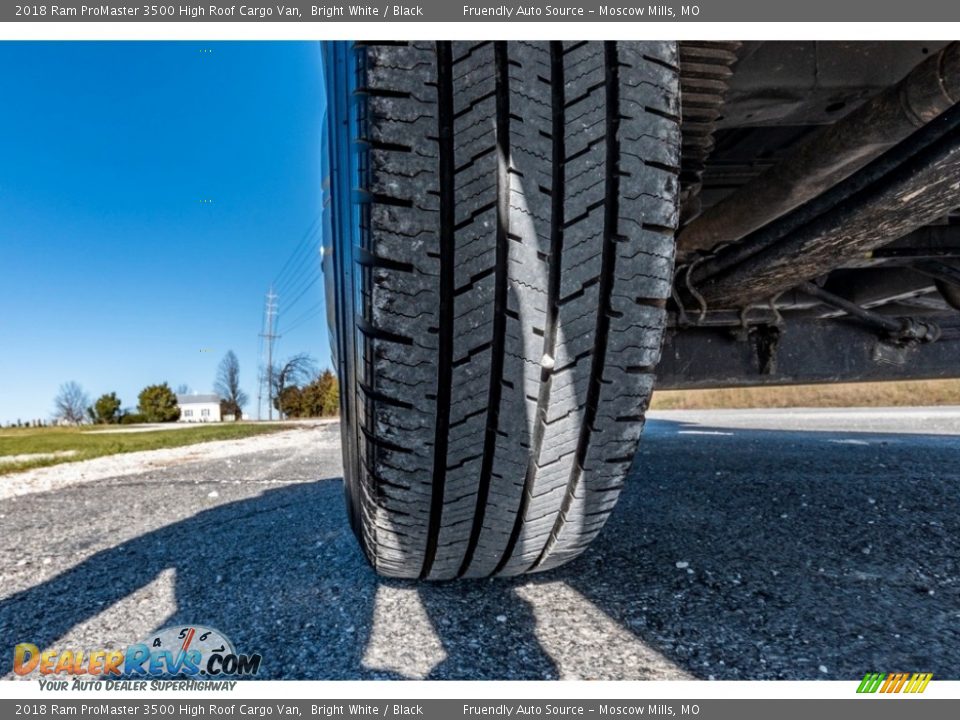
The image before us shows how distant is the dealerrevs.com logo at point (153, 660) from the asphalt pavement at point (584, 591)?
3 cm

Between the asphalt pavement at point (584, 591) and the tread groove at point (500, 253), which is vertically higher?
the tread groove at point (500, 253)

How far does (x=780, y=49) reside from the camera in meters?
1.04

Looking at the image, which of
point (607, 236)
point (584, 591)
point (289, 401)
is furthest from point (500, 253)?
point (289, 401)

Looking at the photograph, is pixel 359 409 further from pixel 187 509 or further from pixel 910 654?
pixel 187 509

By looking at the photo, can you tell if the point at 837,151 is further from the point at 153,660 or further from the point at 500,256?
the point at 153,660

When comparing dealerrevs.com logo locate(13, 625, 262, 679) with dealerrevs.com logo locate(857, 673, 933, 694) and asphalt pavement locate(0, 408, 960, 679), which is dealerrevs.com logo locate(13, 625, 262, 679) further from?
dealerrevs.com logo locate(857, 673, 933, 694)

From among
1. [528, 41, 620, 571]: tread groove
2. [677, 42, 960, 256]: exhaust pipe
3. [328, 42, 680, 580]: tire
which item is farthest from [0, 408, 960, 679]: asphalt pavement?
[677, 42, 960, 256]: exhaust pipe

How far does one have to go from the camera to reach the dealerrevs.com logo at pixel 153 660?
2.64 ft

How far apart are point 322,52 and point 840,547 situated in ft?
5.04

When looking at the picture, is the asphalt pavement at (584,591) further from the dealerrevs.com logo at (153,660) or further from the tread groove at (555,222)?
the tread groove at (555,222)

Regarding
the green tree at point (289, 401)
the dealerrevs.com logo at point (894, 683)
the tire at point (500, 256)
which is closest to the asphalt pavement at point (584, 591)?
the dealerrevs.com logo at point (894, 683)

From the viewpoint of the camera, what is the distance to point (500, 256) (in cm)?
73

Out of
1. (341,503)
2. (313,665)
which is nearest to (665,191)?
(313,665)

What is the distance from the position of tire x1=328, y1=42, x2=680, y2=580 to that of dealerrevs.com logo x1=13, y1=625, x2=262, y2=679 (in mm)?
334
